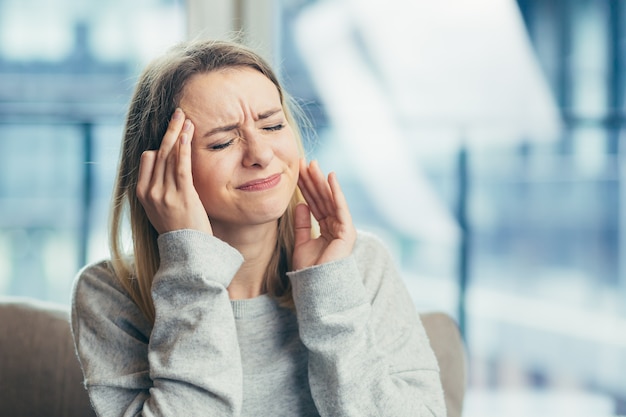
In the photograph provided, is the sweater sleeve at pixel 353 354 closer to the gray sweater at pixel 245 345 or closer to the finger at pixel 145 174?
the gray sweater at pixel 245 345

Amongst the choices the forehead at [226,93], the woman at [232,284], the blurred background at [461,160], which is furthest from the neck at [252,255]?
the blurred background at [461,160]

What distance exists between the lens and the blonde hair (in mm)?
1388

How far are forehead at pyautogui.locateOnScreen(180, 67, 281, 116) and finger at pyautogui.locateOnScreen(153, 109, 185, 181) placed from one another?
0.10ft

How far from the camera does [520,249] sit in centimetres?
314

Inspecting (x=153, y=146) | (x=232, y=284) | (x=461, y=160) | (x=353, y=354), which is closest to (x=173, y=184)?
(x=153, y=146)

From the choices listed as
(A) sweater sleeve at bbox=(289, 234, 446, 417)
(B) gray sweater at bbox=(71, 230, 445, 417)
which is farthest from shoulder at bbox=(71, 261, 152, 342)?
(A) sweater sleeve at bbox=(289, 234, 446, 417)

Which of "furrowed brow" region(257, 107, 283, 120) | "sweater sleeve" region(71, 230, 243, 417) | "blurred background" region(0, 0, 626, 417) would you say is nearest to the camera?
"sweater sleeve" region(71, 230, 243, 417)

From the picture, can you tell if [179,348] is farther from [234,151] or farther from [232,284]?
[234,151]

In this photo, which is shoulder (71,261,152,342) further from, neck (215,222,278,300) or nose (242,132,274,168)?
nose (242,132,274,168)

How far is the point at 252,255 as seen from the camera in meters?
1.44

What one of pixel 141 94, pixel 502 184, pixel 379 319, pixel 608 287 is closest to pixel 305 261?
pixel 379 319

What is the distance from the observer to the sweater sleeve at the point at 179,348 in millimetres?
1239

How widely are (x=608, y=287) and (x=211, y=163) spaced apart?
7.51ft

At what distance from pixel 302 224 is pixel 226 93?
0.30 m
